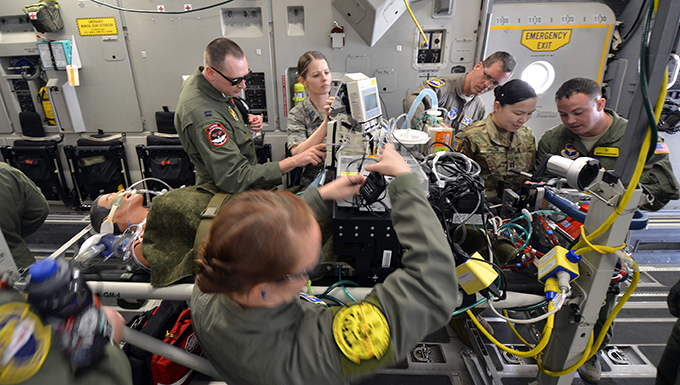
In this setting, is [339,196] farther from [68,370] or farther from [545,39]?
[545,39]

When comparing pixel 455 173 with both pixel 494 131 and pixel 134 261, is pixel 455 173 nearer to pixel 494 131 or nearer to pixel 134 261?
pixel 494 131

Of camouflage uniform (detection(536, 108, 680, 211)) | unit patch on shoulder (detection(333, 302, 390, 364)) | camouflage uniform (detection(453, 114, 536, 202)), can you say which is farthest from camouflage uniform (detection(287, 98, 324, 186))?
unit patch on shoulder (detection(333, 302, 390, 364))

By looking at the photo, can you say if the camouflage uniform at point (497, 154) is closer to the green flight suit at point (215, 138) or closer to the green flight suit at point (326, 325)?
the green flight suit at point (215, 138)

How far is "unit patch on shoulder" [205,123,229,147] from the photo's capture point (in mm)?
1633

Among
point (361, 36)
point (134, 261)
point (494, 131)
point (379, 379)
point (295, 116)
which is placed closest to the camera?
point (134, 261)

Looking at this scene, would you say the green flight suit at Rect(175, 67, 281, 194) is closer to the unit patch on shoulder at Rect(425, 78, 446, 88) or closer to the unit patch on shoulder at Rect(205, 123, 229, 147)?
the unit patch on shoulder at Rect(205, 123, 229, 147)

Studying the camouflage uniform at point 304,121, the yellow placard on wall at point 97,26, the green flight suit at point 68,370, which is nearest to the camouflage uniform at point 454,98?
the camouflage uniform at point 304,121

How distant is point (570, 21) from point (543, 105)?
803mm

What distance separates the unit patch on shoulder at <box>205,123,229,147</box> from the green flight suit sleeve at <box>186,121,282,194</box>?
1cm

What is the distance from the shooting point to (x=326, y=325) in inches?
30.8

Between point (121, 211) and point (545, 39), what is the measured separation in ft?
12.9

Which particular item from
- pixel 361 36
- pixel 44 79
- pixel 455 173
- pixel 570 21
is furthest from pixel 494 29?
pixel 44 79

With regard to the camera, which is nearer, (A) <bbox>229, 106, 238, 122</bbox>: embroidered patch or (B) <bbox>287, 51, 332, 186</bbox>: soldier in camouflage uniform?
(A) <bbox>229, 106, 238, 122</bbox>: embroidered patch

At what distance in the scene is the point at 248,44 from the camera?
10.4 ft
